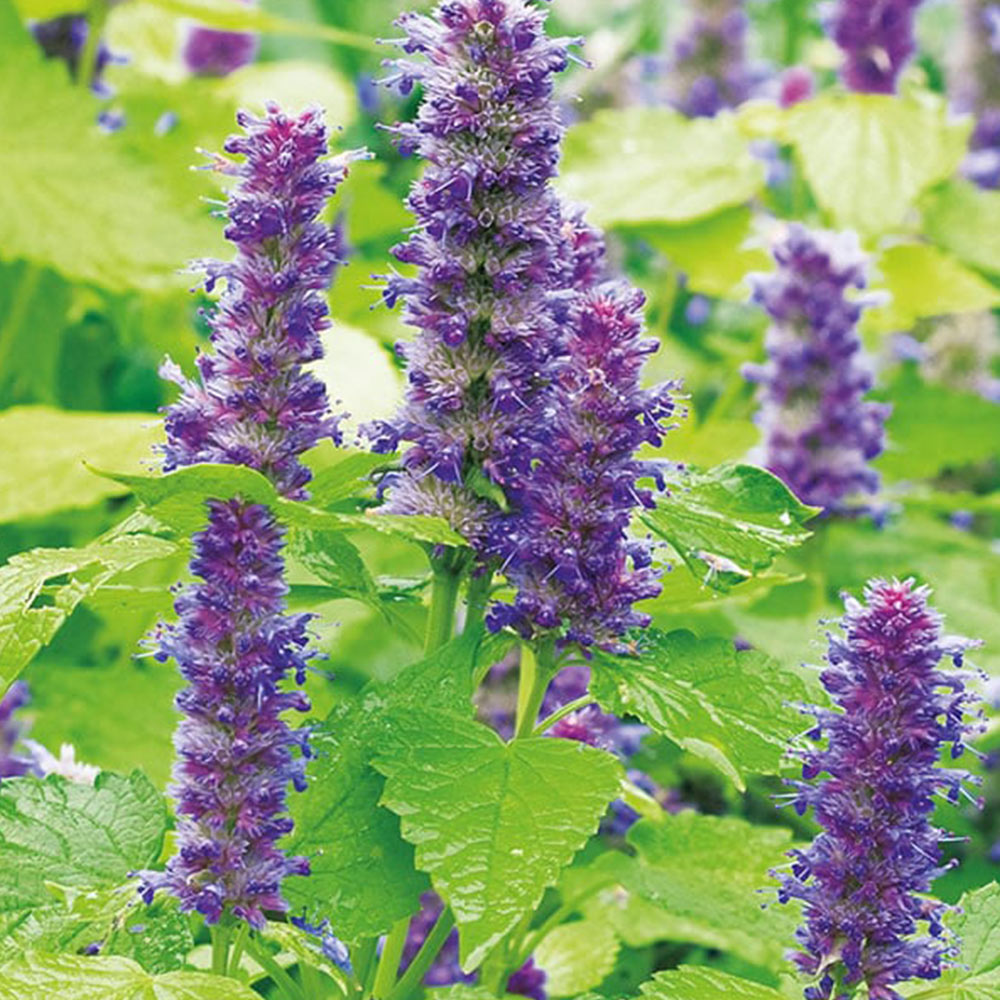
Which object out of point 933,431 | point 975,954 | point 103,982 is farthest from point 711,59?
point 103,982

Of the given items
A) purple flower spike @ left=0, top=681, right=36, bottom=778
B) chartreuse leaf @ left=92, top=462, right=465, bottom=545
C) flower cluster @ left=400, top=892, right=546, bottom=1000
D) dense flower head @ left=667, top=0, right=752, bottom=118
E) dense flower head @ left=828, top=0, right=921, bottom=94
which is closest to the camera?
chartreuse leaf @ left=92, top=462, right=465, bottom=545

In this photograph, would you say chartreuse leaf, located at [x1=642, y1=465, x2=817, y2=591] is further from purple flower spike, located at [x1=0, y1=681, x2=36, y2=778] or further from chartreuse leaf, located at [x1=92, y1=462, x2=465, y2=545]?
purple flower spike, located at [x1=0, y1=681, x2=36, y2=778]

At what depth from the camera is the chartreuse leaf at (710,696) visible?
1218 mm

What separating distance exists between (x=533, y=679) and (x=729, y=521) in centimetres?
22

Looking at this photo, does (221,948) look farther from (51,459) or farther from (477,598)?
(51,459)

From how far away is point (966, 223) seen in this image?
334 cm

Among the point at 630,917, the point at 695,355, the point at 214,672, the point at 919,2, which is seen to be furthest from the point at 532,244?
the point at 695,355

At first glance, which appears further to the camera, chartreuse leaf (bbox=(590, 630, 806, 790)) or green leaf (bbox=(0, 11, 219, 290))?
green leaf (bbox=(0, 11, 219, 290))

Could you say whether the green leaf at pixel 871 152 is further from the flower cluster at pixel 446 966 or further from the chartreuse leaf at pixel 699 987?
the chartreuse leaf at pixel 699 987

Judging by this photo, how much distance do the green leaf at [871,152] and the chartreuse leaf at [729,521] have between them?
1.74 metres

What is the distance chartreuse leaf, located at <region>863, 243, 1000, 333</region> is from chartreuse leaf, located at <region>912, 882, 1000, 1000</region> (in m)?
1.85

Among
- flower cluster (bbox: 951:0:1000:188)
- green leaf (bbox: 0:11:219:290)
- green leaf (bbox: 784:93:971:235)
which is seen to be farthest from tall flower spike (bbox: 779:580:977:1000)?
flower cluster (bbox: 951:0:1000:188)

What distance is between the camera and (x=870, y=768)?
1207 mm

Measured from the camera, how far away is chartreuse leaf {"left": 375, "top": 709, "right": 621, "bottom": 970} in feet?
3.62
